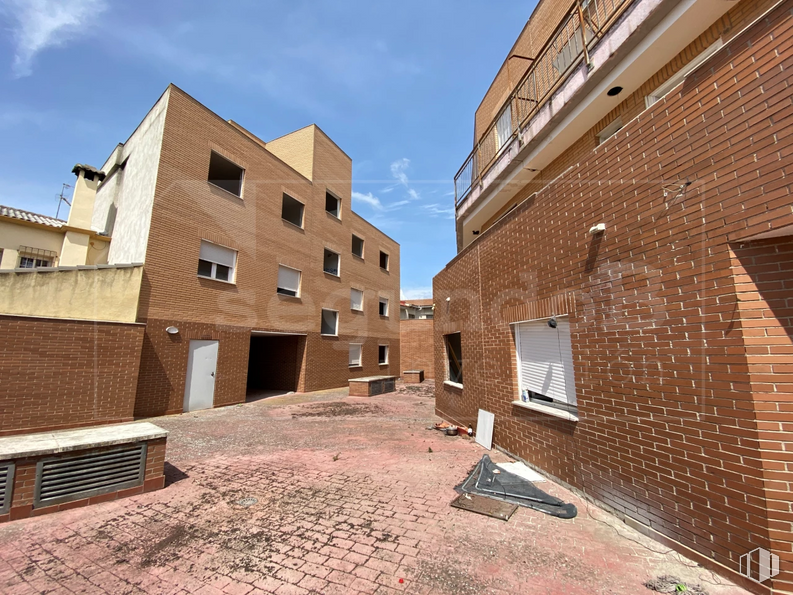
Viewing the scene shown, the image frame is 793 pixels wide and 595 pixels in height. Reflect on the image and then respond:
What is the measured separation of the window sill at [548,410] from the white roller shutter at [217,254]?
11131 mm

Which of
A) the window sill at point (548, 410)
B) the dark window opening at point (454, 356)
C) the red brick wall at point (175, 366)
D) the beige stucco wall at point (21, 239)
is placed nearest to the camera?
the window sill at point (548, 410)

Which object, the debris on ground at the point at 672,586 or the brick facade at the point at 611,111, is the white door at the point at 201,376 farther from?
the debris on ground at the point at 672,586

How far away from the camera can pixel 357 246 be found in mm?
22047

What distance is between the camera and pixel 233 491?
4.47 m

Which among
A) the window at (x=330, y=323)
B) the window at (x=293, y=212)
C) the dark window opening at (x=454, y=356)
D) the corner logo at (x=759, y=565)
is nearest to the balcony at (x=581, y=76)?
the dark window opening at (x=454, y=356)

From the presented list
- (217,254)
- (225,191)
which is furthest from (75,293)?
(225,191)

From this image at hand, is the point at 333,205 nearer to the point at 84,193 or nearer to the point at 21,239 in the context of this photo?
the point at 84,193

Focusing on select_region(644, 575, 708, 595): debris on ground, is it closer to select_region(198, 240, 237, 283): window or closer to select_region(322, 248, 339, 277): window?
select_region(198, 240, 237, 283): window

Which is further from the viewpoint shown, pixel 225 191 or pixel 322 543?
pixel 225 191

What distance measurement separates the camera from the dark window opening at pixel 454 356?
939 cm

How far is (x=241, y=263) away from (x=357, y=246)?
9.88 meters

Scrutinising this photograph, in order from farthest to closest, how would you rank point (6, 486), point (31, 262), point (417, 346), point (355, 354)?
point (417, 346) < point (355, 354) < point (31, 262) < point (6, 486)

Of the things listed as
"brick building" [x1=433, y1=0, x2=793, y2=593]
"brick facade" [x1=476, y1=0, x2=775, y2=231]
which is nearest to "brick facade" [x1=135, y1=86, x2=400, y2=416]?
"brick facade" [x1=476, y1=0, x2=775, y2=231]

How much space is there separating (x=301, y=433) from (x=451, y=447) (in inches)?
140
